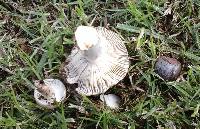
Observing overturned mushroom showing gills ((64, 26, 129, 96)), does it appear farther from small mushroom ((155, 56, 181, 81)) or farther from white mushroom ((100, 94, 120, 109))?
small mushroom ((155, 56, 181, 81))

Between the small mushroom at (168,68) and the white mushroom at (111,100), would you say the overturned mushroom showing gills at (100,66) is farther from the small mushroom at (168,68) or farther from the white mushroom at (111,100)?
the small mushroom at (168,68)

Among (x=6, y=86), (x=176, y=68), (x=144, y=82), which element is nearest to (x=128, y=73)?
(x=144, y=82)

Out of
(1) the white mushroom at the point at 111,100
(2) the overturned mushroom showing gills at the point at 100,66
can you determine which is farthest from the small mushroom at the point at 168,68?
(1) the white mushroom at the point at 111,100

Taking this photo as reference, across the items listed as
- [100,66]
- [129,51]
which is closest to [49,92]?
[100,66]

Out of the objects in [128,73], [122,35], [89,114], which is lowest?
[89,114]

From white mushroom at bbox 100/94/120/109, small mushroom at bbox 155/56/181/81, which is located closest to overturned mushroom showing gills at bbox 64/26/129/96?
white mushroom at bbox 100/94/120/109

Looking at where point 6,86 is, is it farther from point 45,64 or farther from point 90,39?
point 90,39
